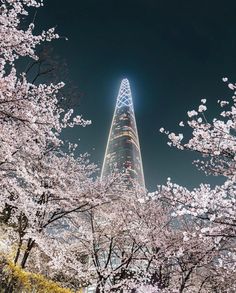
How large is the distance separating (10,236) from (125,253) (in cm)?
685

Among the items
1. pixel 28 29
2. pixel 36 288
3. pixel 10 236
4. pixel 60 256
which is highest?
pixel 28 29

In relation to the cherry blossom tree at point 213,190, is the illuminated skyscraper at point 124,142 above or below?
above

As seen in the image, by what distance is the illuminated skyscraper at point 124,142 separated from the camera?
129375mm

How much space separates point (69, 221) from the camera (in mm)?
17656

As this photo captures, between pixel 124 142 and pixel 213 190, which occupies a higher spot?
pixel 124 142

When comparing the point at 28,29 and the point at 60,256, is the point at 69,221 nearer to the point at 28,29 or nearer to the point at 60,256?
the point at 60,256

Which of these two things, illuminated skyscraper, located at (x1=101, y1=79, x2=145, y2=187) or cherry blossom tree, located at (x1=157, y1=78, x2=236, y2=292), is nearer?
cherry blossom tree, located at (x1=157, y1=78, x2=236, y2=292)

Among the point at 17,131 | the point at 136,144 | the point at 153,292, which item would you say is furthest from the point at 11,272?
the point at 136,144

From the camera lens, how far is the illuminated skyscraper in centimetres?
12938

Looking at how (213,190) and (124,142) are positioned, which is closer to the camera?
(213,190)

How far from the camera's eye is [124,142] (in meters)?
133

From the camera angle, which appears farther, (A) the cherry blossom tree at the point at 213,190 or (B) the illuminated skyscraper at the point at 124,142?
(B) the illuminated skyscraper at the point at 124,142

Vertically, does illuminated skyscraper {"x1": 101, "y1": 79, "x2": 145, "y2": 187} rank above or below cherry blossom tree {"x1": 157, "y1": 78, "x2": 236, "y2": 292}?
above

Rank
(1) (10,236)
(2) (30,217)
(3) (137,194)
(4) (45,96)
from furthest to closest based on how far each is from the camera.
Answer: (3) (137,194) < (1) (10,236) < (2) (30,217) < (4) (45,96)
